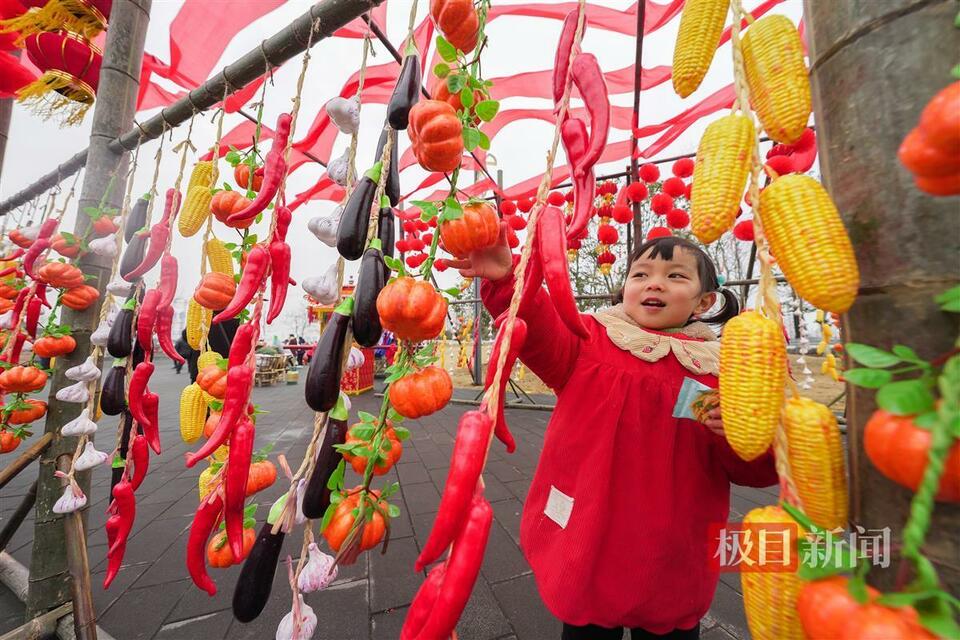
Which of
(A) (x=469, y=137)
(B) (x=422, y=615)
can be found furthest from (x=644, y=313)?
(B) (x=422, y=615)

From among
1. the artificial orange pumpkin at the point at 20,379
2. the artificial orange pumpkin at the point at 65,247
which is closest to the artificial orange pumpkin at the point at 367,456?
the artificial orange pumpkin at the point at 65,247

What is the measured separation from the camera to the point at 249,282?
837 millimetres

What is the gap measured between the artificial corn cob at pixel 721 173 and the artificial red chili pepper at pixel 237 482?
35.2 inches

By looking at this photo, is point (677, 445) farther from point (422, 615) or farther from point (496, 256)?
point (422, 615)

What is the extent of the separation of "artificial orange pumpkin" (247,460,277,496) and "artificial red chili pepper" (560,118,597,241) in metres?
0.93

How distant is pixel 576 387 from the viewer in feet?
4.09

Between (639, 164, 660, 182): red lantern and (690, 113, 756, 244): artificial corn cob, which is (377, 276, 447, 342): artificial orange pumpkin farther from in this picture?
(639, 164, 660, 182): red lantern

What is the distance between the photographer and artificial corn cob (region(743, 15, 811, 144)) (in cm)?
42

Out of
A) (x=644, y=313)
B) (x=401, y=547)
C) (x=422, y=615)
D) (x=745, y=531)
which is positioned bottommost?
Result: (x=401, y=547)

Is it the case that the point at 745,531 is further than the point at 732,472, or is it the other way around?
the point at 732,472

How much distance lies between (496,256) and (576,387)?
0.62 metres

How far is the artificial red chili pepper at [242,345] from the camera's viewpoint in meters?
0.82

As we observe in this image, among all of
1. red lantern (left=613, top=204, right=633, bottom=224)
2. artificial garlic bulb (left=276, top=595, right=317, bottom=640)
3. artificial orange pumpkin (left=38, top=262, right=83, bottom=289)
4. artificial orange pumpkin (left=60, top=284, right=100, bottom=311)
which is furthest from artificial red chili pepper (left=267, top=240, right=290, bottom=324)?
red lantern (left=613, top=204, right=633, bottom=224)

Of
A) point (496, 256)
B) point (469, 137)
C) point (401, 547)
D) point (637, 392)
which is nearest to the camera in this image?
point (469, 137)
